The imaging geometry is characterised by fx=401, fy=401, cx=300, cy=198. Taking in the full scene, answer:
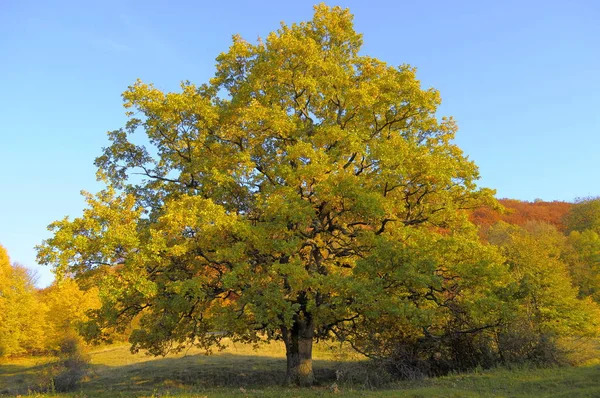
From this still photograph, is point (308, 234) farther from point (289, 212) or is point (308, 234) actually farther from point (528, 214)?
point (528, 214)

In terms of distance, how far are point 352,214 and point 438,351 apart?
8740 mm

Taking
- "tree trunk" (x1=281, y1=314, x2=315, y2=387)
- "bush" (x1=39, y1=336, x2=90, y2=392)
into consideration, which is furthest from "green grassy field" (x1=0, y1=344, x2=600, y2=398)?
"tree trunk" (x1=281, y1=314, x2=315, y2=387)

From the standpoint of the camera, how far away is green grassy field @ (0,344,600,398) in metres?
14.1

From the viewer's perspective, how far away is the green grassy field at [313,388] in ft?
46.3

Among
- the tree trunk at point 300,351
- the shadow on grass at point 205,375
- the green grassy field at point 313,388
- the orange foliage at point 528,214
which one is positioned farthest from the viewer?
the orange foliage at point 528,214

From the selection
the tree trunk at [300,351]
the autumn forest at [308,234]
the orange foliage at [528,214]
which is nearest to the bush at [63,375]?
the autumn forest at [308,234]

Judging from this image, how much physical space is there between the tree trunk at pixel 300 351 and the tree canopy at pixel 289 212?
6 centimetres

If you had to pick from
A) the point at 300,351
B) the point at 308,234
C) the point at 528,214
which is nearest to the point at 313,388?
the point at 300,351

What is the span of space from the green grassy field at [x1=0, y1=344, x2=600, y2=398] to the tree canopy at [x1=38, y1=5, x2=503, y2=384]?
2.27 meters

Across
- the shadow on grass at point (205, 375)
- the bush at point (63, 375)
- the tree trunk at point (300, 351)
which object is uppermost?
the tree trunk at point (300, 351)

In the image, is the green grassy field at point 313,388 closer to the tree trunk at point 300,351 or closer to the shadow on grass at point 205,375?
the shadow on grass at point 205,375

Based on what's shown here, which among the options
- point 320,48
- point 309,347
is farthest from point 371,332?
point 320,48

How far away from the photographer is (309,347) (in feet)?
63.1

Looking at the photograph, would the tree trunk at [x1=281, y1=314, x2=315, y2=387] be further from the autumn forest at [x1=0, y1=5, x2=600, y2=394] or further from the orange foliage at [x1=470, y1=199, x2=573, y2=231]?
the orange foliage at [x1=470, y1=199, x2=573, y2=231]
